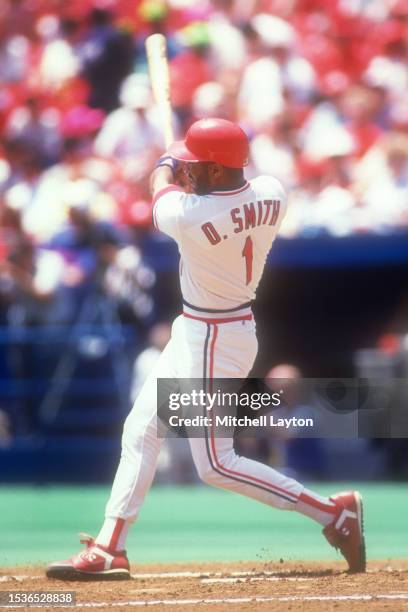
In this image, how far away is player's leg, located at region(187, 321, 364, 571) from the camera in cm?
462

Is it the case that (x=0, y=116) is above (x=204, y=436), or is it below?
above

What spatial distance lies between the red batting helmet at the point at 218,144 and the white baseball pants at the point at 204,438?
637 millimetres

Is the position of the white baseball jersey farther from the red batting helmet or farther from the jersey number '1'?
the red batting helmet

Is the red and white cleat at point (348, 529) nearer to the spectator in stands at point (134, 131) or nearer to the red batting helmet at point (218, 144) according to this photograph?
the red batting helmet at point (218, 144)

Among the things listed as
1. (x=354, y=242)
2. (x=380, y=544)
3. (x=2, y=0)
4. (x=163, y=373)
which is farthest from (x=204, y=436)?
(x=2, y=0)

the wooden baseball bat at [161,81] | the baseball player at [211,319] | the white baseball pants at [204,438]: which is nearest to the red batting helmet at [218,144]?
the baseball player at [211,319]

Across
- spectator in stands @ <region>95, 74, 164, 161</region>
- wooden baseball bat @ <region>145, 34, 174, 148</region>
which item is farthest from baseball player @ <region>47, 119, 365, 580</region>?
spectator in stands @ <region>95, 74, 164, 161</region>

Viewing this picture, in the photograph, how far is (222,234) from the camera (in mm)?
4504

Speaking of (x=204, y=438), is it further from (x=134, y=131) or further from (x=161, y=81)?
(x=134, y=131)

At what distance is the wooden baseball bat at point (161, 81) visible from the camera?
518cm

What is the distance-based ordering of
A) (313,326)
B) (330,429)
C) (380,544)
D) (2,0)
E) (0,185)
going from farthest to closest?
(2,0) < (0,185) < (313,326) < (330,429) < (380,544)

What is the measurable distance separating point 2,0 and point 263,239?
25.5 ft

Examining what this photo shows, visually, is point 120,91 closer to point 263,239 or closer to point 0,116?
point 0,116

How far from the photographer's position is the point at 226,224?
4496mm
